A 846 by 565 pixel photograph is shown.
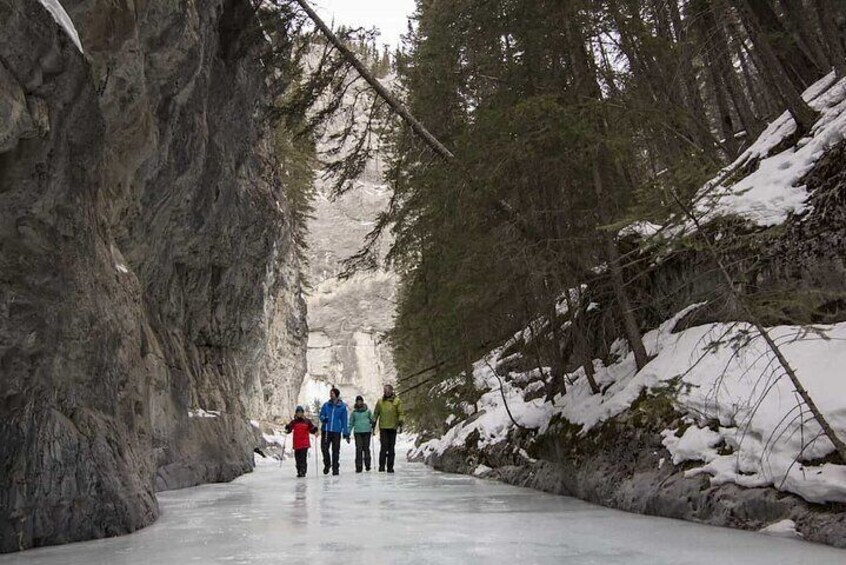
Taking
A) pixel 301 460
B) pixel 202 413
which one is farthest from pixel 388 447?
pixel 202 413

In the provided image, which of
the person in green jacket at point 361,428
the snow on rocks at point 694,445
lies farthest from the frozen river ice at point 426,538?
the person in green jacket at point 361,428

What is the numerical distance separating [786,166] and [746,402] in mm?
3849

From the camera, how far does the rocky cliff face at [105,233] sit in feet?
17.7

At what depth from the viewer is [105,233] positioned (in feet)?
24.0

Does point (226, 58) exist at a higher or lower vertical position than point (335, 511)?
higher

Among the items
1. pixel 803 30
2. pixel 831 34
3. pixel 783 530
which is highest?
pixel 803 30

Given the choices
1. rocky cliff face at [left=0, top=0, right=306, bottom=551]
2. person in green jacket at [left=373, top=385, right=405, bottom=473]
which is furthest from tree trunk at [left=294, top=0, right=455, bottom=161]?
person in green jacket at [left=373, top=385, right=405, bottom=473]

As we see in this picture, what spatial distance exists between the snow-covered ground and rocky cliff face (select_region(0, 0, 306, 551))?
5583mm

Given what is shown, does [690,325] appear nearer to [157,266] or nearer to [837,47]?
[837,47]

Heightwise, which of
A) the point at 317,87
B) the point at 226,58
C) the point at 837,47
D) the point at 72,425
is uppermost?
the point at 226,58

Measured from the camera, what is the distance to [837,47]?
884 centimetres

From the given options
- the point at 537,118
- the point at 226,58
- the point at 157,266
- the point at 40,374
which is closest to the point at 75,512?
the point at 40,374

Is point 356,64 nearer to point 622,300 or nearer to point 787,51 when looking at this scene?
point 622,300

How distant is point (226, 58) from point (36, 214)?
896cm
